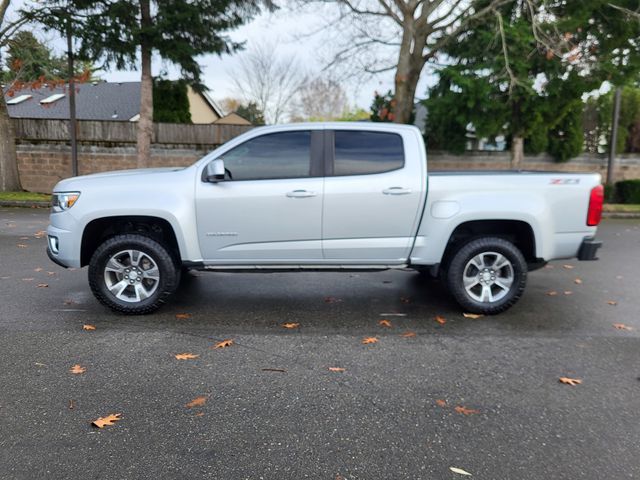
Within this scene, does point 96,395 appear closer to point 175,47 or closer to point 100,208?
point 100,208

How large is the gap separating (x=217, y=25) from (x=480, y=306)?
13.9m

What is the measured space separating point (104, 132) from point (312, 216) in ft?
49.8

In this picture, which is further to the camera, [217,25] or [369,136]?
[217,25]

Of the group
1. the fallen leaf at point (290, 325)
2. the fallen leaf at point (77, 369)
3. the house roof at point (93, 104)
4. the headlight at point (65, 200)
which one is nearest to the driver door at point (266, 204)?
the fallen leaf at point (290, 325)

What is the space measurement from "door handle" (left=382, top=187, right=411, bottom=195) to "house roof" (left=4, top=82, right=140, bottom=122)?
27882mm

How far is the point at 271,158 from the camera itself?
5.09 metres

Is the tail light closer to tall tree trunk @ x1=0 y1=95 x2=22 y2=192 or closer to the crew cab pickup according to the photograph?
the crew cab pickup

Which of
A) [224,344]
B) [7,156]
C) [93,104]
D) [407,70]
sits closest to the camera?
[224,344]

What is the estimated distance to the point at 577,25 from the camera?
44.3ft

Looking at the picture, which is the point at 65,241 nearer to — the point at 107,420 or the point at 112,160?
the point at 107,420

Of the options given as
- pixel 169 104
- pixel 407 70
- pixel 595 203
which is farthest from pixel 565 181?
pixel 169 104

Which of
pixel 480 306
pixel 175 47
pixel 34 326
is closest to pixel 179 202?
pixel 34 326

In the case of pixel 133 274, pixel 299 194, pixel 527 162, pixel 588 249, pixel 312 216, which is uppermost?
pixel 527 162

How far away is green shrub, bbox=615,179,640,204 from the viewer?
55.7 feet
